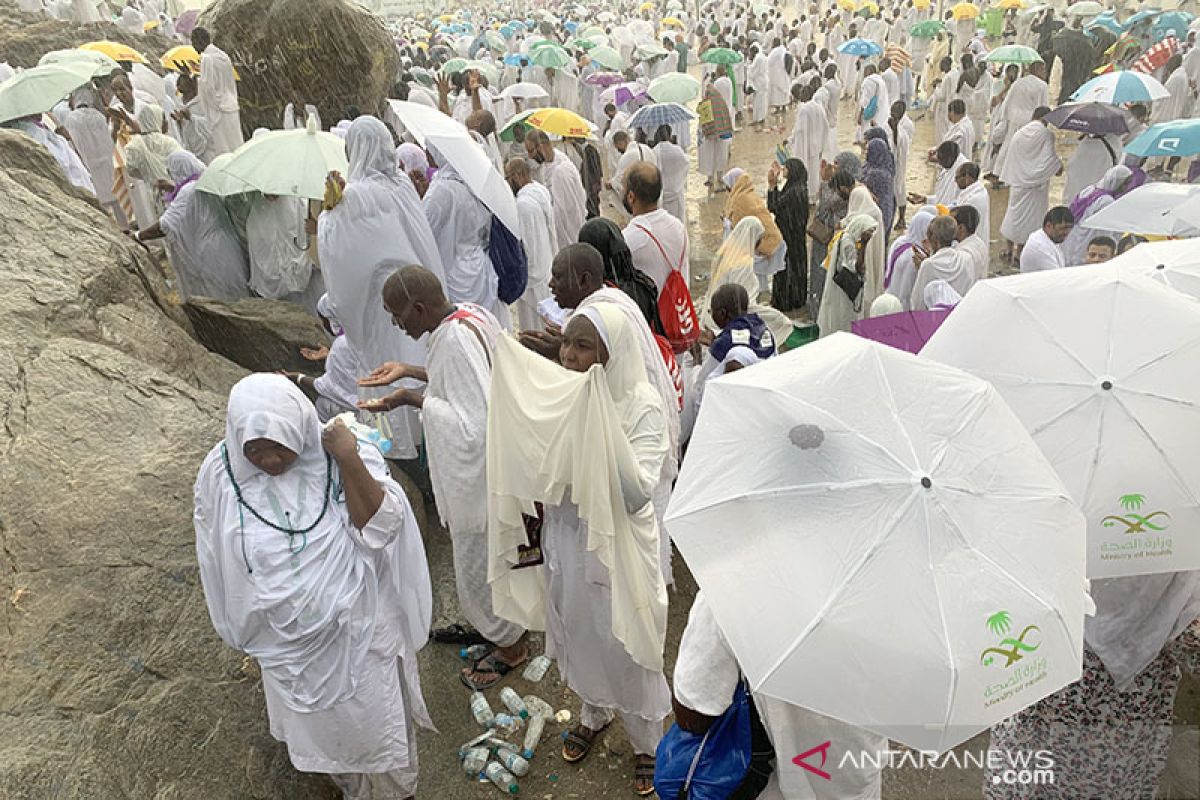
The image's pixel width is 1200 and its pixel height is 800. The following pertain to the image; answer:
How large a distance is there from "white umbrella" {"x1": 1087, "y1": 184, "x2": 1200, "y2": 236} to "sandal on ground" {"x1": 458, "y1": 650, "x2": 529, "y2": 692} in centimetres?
394

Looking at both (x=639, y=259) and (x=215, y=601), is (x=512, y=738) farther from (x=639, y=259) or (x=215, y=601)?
(x=639, y=259)

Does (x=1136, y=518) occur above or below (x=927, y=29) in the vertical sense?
above

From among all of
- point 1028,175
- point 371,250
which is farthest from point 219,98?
point 1028,175

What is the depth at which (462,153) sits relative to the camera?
504 centimetres

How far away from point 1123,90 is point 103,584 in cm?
949

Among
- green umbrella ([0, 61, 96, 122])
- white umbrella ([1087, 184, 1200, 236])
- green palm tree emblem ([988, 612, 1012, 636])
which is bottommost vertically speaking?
white umbrella ([1087, 184, 1200, 236])

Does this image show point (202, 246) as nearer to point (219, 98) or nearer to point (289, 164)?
point (289, 164)

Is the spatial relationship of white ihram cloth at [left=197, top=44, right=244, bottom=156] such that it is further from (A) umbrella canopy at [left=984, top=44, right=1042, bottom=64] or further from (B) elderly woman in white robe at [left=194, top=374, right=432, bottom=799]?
(A) umbrella canopy at [left=984, top=44, right=1042, bottom=64]

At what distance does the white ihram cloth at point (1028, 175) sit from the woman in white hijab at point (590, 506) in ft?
24.6

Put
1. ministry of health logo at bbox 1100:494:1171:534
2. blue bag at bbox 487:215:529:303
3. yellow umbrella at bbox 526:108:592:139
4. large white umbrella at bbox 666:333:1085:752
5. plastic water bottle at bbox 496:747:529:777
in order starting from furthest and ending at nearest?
yellow umbrella at bbox 526:108:592:139, blue bag at bbox 487:215:529:303, plastic water bottle at bbox 496:747:529:777, ministry of health logo at bbox 1100:494:1171:534, large white umbrella at bbox 666:333:1085:752

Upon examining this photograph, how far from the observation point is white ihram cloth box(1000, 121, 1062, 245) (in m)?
8.65

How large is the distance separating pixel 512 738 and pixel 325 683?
1.19 metres

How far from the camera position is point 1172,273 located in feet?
9.41

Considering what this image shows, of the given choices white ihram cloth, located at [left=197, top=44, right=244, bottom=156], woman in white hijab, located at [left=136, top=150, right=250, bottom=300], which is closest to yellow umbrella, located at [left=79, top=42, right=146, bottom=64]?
white ihram cloth, located at [left=197, top=44, right=244, bottom=156]
